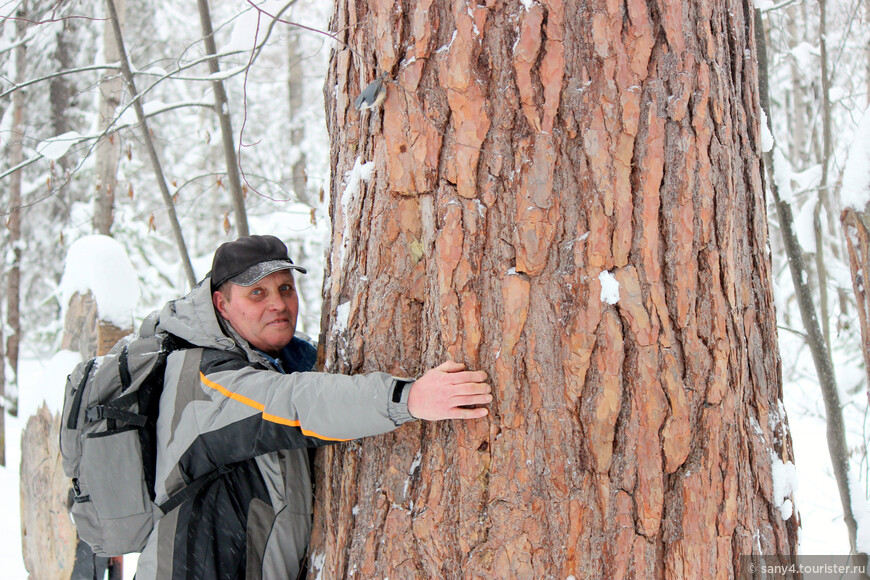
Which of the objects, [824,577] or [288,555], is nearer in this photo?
[288,555]

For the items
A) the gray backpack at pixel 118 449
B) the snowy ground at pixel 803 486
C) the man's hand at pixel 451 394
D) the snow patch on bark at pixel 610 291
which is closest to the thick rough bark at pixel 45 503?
the snowy ground at pixel 803 486

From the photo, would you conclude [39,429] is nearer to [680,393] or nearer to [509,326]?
[509,326]

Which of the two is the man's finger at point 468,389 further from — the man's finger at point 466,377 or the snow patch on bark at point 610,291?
the snow patch on bark at point 610,291

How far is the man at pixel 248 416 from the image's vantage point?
1.74 metres

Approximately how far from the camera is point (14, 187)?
9.95 meters

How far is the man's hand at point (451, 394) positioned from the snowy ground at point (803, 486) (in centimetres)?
296

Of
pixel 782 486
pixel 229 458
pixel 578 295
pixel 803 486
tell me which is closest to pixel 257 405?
pixel 229 458

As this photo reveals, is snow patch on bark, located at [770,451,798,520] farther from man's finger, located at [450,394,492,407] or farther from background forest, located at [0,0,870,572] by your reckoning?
man's finger, located at [450,394,492,407]

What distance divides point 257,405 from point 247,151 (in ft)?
37.3

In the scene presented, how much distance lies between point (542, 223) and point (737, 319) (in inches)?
25.1

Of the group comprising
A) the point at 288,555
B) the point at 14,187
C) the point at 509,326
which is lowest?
the point at 288,555

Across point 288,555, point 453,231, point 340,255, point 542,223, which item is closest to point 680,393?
point 542,223

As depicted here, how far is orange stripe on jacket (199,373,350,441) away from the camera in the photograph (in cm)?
184

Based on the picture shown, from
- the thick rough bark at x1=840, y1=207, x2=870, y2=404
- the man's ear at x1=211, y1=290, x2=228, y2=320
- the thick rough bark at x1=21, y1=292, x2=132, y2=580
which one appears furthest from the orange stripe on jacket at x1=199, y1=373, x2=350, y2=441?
the thick rough bark at x1=21, y1=292, x2=132, y2=580
